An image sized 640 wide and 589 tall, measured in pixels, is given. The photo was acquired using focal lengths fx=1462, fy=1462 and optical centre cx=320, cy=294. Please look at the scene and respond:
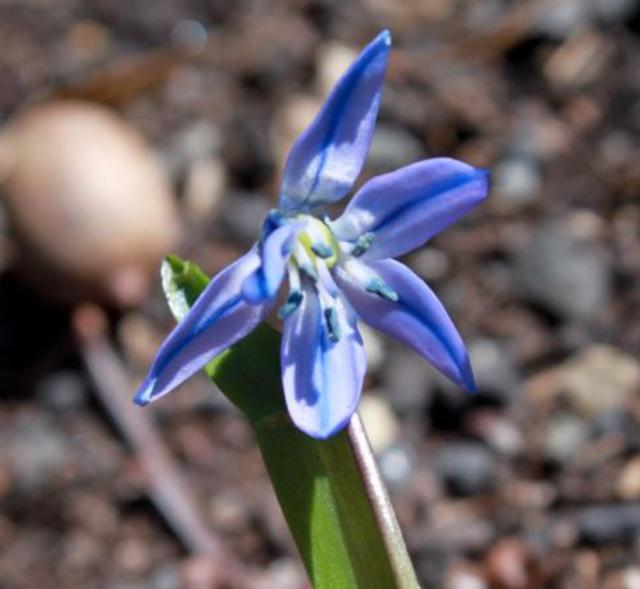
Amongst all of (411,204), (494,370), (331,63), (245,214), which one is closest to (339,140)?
(411,204)

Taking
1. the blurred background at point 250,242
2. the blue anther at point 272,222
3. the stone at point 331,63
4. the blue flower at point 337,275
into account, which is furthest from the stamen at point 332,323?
the stone at point 331,63

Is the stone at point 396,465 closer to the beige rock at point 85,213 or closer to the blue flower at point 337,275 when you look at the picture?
the beige rock at point 85,213

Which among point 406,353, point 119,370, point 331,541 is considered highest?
point 119,370

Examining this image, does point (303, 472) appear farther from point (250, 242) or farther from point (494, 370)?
point (250, 242)

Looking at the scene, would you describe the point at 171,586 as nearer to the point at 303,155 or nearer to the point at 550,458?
the point at 550,458

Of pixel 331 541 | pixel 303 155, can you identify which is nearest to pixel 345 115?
pixel 303 155

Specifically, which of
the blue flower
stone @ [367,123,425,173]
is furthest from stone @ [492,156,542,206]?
the blue flower
